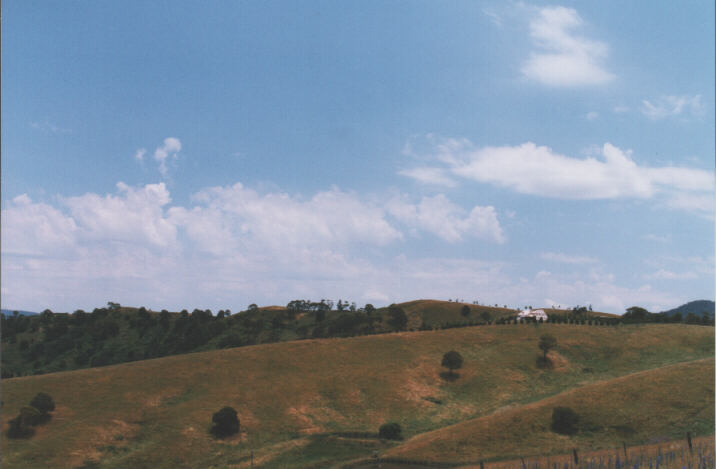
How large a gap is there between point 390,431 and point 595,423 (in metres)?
19.8

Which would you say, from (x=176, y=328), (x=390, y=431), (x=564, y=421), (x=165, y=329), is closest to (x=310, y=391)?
(x=390, y=431)

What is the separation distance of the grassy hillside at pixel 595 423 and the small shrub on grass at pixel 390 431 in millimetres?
2863

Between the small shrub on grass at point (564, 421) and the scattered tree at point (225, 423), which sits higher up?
the small shrub on grass at point (564, 421)

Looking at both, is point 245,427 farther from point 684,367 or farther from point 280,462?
point 684,367

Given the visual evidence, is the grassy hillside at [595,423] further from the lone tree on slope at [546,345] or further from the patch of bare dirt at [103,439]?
the patch of bare dirt at [103,439]

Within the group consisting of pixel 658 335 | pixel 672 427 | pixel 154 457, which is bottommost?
pixel 154 457

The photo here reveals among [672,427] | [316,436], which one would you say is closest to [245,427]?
[316,436]

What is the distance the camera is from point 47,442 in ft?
155

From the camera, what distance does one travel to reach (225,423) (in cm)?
5172

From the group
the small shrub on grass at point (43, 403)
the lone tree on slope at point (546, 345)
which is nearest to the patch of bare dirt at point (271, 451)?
the small shrub on grass at point (43, 403)

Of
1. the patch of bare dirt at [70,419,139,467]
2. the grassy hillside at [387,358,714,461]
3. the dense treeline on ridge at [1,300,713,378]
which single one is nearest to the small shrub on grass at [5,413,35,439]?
the patch of bare dirt at [70,419,139,467]

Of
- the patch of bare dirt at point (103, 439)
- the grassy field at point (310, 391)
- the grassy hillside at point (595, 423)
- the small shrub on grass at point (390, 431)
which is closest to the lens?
the grassy hillside at point (595, 423)

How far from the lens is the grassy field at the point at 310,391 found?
47.3 m

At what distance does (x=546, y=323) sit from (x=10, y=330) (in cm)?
16155
